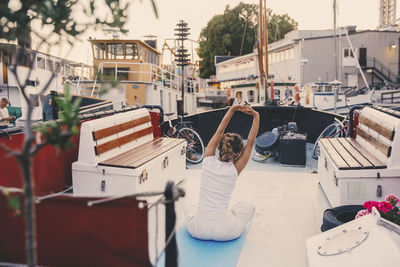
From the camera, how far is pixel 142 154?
5.43 metres

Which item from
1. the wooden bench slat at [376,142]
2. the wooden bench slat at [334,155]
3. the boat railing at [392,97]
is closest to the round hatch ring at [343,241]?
the wooden bench slat at [334,155]

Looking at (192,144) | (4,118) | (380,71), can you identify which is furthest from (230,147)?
(380,71)

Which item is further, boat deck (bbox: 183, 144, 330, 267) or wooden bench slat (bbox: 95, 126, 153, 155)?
wooden bench slat (bbox: 95, 126, 153, 155)

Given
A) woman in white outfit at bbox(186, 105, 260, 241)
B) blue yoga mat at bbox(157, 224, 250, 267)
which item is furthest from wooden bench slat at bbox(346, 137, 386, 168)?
blue yoga mat at bbox(157, 224, 250, 267)

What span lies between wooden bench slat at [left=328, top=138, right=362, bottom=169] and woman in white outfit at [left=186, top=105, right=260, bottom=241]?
1407mm

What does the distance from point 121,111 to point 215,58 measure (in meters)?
50.3

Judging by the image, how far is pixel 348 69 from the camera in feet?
102

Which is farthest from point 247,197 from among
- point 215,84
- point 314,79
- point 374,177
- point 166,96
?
point 215,84

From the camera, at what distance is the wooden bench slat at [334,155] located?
4387 millimetres

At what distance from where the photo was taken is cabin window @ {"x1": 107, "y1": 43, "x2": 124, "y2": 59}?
1917 cm

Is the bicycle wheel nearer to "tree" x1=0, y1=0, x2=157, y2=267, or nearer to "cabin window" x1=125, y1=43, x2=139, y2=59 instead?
"tree" x1=0, y1=0, x2=157, y2=267

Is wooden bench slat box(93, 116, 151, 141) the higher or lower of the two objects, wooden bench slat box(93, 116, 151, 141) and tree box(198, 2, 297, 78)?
the lower

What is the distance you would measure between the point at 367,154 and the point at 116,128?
3.69 m

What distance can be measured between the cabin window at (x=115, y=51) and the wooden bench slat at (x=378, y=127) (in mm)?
15299
